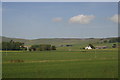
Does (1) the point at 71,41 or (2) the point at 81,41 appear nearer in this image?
(2) the point at 81,41

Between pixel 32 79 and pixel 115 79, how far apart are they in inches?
153

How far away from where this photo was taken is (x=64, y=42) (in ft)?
315

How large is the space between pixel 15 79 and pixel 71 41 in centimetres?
8352

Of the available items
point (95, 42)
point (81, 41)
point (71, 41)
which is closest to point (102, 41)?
point (95, 42)

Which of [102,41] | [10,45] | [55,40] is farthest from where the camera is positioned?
[55,40]

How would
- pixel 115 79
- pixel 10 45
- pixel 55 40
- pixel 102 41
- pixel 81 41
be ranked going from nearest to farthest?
pixel 115 79, pixel 10 45, pixel 102 41, pixel 81 41, pixel 55 40

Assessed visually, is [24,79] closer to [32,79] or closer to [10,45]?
[32,79]

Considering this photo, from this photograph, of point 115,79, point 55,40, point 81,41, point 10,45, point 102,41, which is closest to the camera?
point 115,79

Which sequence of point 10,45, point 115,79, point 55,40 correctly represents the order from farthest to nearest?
1. point 55,40
2. point 10,45
3. point 115,79

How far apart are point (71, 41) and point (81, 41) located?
26.1 ft

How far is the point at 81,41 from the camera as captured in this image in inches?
3415

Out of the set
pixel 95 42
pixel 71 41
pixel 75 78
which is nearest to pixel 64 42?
pixel 71 41

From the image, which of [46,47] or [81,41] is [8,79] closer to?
[46,47]

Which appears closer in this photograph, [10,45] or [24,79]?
[24,79]
